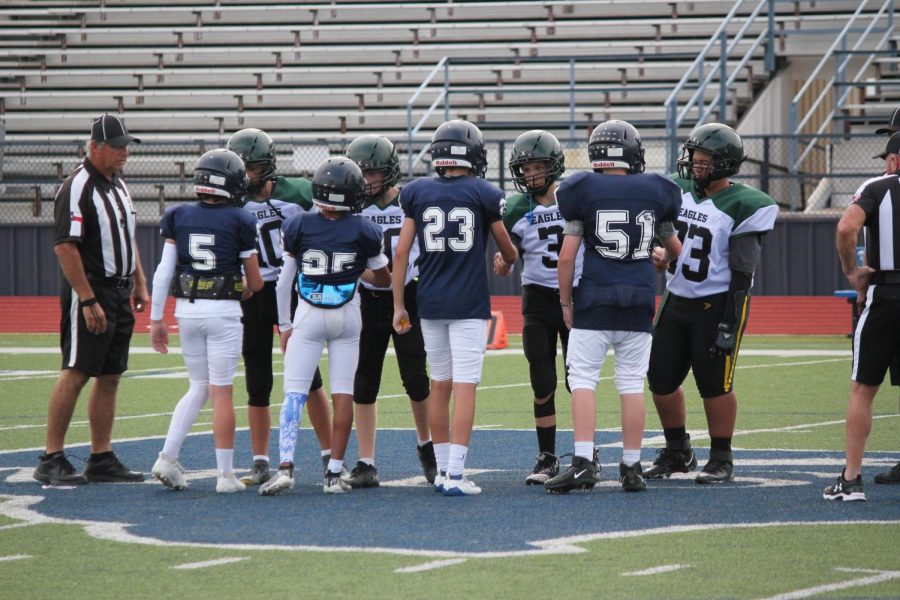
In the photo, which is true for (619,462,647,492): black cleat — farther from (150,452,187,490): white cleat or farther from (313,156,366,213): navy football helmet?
(150,452,187,490): white cleat

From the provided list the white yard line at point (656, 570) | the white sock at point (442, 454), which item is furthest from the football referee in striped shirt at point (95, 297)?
the white yard line at point (656, 570)

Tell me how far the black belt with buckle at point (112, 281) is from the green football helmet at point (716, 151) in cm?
300

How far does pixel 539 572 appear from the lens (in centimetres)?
476

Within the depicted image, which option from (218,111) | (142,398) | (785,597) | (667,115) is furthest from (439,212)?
(218,111)

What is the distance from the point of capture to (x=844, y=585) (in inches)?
180

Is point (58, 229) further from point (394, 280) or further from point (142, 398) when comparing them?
point (142, 398)

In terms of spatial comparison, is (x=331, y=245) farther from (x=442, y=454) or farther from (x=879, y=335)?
(x=879, y=335)

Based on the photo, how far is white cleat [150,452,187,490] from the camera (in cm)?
657

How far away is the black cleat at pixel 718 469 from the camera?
6.91 meters

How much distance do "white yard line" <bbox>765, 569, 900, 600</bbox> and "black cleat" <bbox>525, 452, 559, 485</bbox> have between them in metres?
2.29

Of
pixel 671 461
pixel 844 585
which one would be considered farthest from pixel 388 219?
pixel 844 585

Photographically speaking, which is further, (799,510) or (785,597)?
(799,510)

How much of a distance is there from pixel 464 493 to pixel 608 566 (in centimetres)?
169

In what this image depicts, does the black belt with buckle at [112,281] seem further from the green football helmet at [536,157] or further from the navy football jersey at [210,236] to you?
the green football helmet at [536,157]
